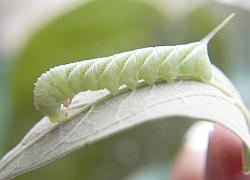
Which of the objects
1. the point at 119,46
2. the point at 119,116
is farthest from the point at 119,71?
the point at 119,46

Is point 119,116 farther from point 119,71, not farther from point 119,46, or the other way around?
point 119,46

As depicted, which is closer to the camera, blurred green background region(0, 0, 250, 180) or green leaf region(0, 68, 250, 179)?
green leaf region(0, 68, 250, 179)

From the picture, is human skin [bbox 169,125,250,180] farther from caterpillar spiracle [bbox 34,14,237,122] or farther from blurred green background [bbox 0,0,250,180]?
blurred green background [bbox 0,0,250,180]

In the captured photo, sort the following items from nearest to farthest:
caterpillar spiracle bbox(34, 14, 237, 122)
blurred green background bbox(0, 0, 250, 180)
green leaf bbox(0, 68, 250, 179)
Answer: green leaf bbox(0, 68, 250, 179), caterpillar spiracle bbox(34, 14, 237, 122), blurred green background bbox(0, 0, 250, 180)

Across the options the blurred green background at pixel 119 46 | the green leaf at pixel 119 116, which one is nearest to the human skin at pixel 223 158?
the green leaf at pixel 119 116

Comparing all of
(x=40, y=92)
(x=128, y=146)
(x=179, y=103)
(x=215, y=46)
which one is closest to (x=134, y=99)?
(x=179, y=103)

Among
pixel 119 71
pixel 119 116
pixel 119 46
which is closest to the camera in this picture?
pixel 119 116

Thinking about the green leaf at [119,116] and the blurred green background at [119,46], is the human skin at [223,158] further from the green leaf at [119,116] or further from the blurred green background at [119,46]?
the blurred green background at [119,46]

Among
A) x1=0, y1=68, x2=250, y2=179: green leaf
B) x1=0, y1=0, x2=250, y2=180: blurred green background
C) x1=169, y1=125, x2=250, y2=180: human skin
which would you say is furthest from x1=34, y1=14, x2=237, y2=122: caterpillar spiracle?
x1=0, y1=0, x2=250, y2=180: blurred green background

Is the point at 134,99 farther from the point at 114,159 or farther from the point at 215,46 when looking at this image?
the point at 215,46
